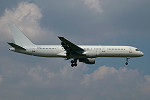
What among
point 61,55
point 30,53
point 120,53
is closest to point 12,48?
point 30,53

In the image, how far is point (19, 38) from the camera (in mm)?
73938

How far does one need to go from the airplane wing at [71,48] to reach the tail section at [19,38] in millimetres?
7498

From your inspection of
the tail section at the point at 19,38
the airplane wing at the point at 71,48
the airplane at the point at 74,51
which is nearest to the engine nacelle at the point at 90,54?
the airplane at the point at 74,51

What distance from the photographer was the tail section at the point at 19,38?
7212 centimetres

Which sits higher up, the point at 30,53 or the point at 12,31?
the point at 12,31

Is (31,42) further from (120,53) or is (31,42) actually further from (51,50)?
(120,53)

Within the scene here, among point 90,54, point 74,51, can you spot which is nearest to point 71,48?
point 74,51

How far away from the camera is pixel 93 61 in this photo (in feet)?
241

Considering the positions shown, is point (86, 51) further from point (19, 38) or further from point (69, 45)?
point (19, 38)

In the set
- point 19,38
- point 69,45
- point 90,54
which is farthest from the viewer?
point 19,38

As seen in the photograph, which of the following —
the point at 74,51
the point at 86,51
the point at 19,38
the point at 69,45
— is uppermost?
the point at 19,38

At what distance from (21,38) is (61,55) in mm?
9947

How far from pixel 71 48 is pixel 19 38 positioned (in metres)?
12.4

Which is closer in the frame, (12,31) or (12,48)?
(12,48)
